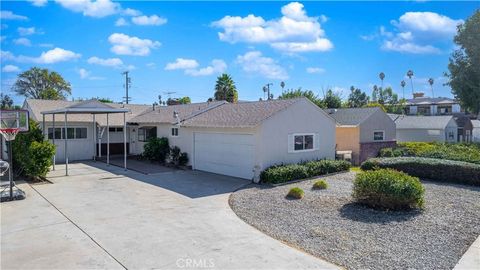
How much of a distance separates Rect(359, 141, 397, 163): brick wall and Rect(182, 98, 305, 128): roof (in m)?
8.26

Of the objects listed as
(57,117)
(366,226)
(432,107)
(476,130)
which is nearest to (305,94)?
(476,130)

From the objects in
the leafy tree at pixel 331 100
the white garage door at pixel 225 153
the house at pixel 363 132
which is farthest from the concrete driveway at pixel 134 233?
the leafy tree at pixel 331 100

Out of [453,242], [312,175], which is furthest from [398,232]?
[312,175]

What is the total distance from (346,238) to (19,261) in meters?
6.91

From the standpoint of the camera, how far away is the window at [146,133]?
78.2ft

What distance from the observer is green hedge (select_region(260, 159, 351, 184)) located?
14883 millimetres

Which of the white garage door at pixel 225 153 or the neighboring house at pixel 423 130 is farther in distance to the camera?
the neighboring house at pixel 423 130

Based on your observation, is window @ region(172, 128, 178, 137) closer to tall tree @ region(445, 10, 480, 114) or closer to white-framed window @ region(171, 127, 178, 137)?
white-framed window @ region(171, 127, 178, 137)

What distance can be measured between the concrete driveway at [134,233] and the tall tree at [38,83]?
162ft

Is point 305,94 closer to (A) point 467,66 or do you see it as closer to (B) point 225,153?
(A) point 467,66

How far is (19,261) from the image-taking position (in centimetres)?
658

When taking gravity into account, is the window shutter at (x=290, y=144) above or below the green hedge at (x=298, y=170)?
above

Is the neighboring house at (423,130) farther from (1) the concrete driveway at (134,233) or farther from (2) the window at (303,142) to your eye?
(1) the concrete driveway at (134,233)

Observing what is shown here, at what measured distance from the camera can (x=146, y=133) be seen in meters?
24.7
